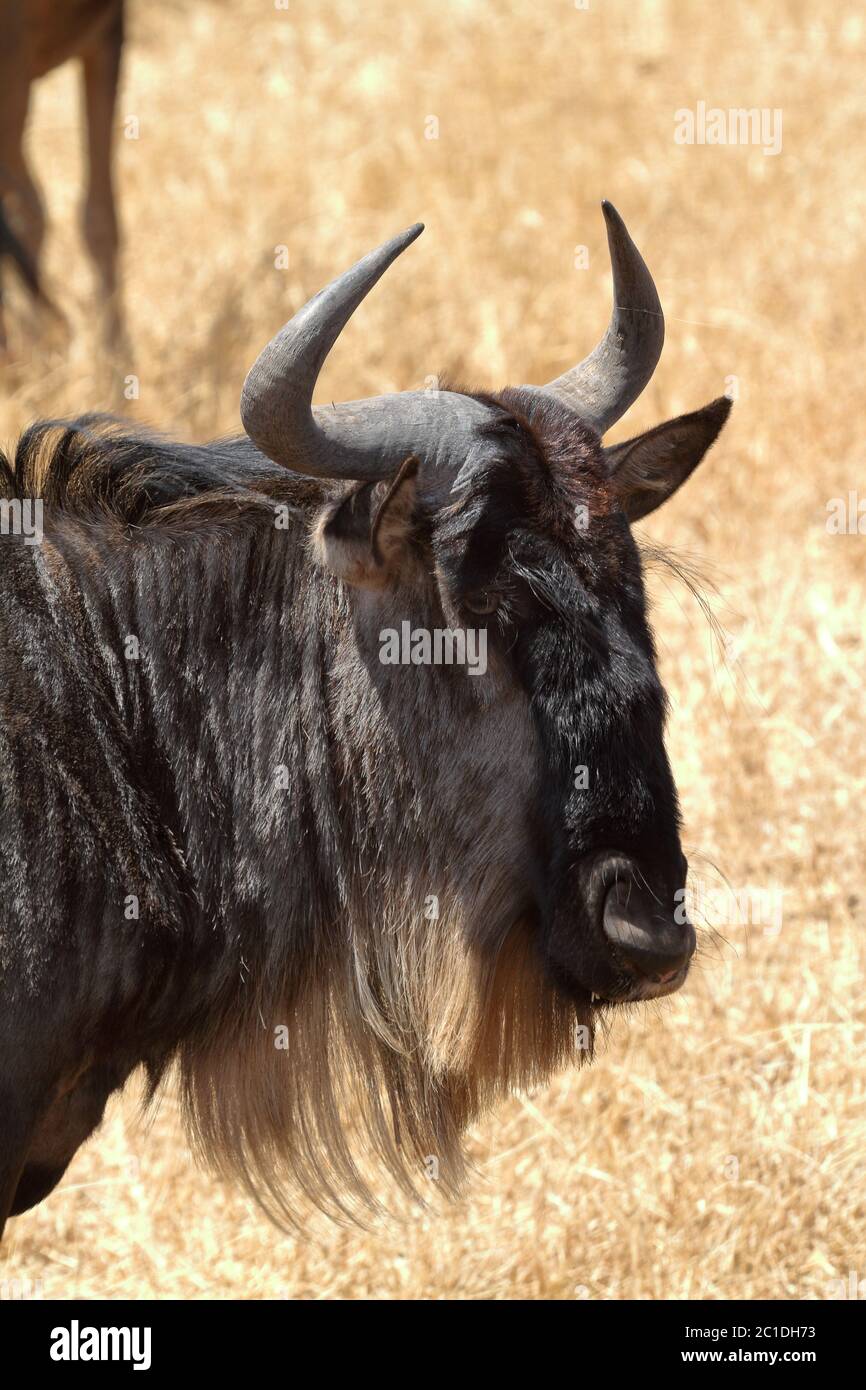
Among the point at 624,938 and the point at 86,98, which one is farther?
the point at 86,98

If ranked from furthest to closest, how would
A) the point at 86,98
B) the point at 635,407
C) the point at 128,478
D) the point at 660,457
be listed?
the point at 86,98 < the point at 635,407 < the point at 660,457 < the point at 128,478

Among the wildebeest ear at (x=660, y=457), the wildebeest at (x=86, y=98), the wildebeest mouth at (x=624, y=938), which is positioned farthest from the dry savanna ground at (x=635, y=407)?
the wildebeest mouth at (x=624, y=938)

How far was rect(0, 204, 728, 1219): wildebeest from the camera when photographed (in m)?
3.22

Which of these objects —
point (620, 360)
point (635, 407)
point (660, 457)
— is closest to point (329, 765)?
point (660, 457)

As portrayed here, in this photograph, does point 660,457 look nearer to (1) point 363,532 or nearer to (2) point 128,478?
(1) point 363,532

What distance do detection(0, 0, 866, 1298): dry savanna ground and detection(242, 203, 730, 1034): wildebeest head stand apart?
1.92 ft

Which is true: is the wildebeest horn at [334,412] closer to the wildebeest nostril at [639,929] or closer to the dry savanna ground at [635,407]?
the dry savanna ground at [635,407]

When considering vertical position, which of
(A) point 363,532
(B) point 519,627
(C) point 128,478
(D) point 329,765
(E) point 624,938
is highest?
(C) point 128,478

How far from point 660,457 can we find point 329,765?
0.98 metres

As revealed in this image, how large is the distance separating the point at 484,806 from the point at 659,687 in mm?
403

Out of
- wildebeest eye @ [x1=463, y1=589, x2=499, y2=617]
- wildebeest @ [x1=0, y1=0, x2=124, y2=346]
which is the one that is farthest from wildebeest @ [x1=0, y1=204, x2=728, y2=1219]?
wildebeest @ [x1=0, y1=0, x2=124, y2=346]

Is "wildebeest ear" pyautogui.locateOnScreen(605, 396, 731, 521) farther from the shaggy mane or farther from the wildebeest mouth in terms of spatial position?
the wildebeest mouth

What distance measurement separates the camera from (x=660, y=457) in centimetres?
370

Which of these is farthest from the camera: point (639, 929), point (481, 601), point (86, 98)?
point (86, 98)
